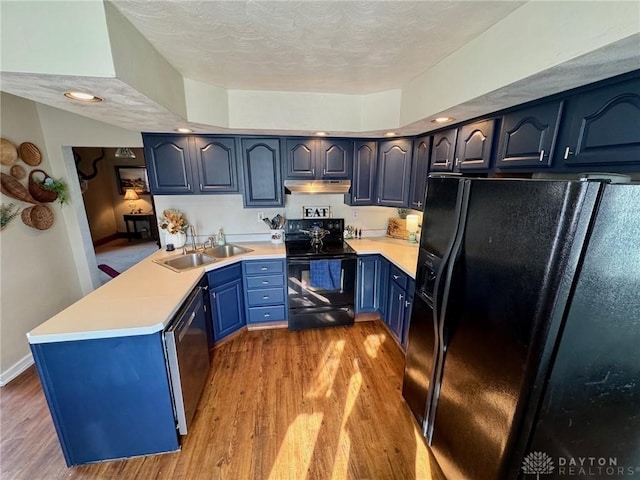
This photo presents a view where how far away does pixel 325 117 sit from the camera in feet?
8.18

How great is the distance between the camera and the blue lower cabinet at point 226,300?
2498mm

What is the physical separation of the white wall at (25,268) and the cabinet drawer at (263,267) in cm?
194

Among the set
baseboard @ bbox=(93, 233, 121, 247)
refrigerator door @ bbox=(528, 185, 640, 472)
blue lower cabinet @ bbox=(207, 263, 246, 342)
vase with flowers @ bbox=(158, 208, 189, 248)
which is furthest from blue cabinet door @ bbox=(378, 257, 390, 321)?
baseboard @ bbox=(93, 233, 121, 247)

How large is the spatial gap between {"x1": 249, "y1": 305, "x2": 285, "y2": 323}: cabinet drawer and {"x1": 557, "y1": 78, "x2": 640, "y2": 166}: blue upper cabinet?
2.62 meters

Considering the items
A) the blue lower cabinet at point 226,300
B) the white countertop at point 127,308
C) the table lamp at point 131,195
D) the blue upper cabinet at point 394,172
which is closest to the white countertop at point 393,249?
the blue upper cabinet at point 394,172

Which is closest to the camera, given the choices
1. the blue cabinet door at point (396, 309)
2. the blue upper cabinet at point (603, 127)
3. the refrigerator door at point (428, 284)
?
the blue upper cabinet at point (603, 127)

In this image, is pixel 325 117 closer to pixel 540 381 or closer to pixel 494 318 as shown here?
pixel 494 318

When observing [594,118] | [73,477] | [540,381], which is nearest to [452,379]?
[540,381]

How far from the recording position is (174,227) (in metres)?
2.84

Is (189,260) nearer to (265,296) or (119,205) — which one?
(265,296)

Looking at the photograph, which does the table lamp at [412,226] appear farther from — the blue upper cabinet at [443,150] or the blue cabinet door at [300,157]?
the blue cabinet door at [300,157]

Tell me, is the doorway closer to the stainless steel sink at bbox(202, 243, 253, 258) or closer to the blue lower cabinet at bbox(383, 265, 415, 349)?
the stainless steel sink at bbox(202, 243, 253, 258)

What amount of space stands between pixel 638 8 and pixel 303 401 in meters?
2.61

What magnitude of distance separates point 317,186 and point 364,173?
569 mm
